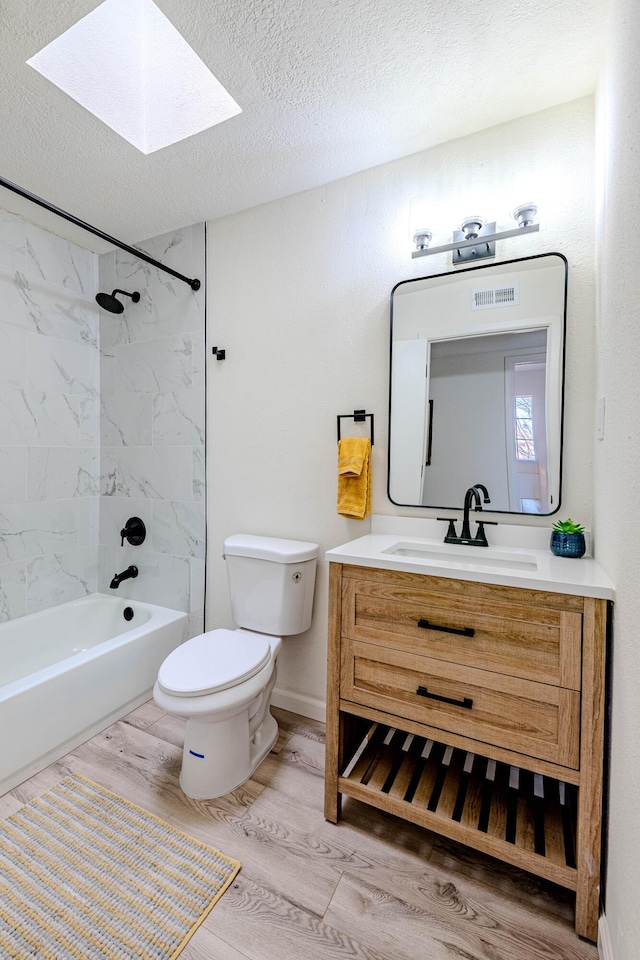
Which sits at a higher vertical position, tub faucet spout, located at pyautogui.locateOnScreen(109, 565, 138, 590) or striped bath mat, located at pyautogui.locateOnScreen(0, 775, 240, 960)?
tub faucet spout, located at pyautogui.locateOnScreen(109, 565, 138, 590)

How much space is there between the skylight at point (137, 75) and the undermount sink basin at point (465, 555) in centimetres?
172

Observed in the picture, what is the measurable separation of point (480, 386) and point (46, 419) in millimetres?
2296

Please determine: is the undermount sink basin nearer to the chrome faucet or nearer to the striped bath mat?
the chrome faucet

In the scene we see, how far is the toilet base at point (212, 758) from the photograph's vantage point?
58.2 inches

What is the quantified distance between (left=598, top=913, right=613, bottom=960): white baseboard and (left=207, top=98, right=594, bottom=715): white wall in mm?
1068

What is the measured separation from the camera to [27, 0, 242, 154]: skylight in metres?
1.40

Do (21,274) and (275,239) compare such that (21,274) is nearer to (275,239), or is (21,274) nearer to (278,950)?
(275,239)

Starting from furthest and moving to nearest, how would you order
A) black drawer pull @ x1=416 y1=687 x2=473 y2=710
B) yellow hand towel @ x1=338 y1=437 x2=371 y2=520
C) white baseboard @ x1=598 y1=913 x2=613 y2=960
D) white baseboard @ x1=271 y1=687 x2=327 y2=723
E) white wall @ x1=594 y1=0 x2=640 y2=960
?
white baseboard @ x1=271 y1=687 x2=327 y2=723 → yellow hand towel @ x1=338 y1=437 x2=371 y2=520 → black drawer pull @ x1=416 y1=687 x2=473 y2=710 → white baseboard @ x1=598 y1=913 x2=613 y2=960 → white wall @ x1=594 y1=0 x2=640 y2=960

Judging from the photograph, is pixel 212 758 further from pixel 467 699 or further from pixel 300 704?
pixel 467 699

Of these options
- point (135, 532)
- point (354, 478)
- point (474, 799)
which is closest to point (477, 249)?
point (354, 478)

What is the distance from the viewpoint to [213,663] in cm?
152

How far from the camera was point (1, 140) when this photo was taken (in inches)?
66.2

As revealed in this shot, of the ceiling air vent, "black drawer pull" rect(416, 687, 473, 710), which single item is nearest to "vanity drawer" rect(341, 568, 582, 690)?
"black drawer pull" rect(416, 687, 473, 710)

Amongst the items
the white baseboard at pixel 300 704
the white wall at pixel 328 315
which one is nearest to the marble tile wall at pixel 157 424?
the white wall at pixel 328 315
